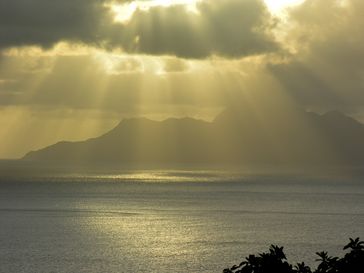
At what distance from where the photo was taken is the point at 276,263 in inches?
903

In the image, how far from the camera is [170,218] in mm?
182000

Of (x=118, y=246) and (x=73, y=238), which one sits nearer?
(x=118, y=246)

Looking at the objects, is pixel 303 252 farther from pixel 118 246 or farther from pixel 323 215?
pixel 323 215

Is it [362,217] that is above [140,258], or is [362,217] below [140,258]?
above

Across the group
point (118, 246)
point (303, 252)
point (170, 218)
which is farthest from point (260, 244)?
point (170, 218)

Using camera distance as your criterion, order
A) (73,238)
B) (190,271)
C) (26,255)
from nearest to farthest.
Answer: (190,271), (26,255), (73,238)

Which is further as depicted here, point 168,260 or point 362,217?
point 362,217

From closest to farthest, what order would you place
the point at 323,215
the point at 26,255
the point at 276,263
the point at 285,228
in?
the point at 276,263
the point at 26,255
the point at 285,228
the point at 323,215

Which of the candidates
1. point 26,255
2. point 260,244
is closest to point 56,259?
point 26,255

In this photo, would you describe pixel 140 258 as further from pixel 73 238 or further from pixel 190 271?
pixel 73 238

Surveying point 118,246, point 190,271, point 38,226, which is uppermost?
point 38,226

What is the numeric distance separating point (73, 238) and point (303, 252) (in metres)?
49.3

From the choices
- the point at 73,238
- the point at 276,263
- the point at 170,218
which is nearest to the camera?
the point at 276,263

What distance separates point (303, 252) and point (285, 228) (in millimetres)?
39879
